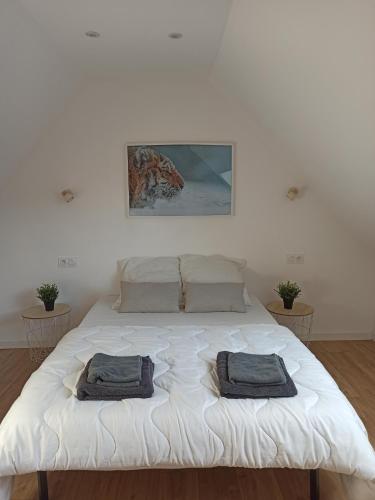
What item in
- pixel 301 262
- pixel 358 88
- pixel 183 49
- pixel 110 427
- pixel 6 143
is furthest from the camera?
pixel 301 262

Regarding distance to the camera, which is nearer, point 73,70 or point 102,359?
point 102,359

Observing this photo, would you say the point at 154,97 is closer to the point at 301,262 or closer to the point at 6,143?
the point at 6,143

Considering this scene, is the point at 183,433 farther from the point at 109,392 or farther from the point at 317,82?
the point at 317,82

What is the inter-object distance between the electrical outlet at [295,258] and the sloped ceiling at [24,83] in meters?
2.50

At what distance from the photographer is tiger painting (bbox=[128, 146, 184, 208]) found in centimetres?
355

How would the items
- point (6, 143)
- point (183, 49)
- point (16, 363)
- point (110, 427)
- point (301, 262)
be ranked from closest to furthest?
point (110, 427) < point (183, 49) < point (6, 143) < point (16, 363) < point (301, 262)

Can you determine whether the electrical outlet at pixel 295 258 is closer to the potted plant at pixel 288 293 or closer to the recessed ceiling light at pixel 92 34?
the potted plant at pixel 288 293

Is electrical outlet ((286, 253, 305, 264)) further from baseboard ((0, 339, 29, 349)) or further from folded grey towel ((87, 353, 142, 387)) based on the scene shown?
baseboard ((0, 339, 29, 349))

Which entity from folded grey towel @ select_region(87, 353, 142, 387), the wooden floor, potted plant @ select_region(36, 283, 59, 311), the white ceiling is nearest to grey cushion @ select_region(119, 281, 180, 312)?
potted plant @ select_region(36, 283, 59, 311)

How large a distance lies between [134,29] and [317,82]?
1.20m

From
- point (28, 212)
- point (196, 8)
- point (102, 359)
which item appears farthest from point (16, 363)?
point (196, 8)

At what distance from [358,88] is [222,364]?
1.59m

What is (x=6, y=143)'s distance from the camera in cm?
305

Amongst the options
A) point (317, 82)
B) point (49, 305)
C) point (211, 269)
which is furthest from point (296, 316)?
point (49, 305)
